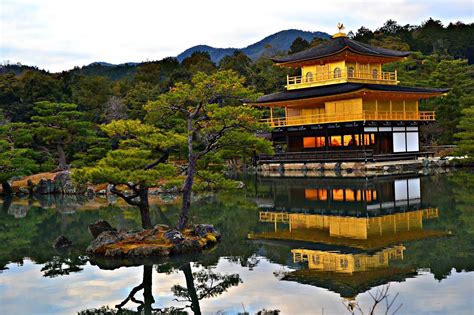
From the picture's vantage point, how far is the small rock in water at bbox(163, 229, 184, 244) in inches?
448

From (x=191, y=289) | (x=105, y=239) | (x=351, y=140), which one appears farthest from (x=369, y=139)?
(x=191, y=289)

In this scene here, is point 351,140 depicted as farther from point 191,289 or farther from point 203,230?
point 191,289

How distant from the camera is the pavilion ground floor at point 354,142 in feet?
104

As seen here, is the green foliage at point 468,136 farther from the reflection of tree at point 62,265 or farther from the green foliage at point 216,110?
the reflection of tree at point 62,265

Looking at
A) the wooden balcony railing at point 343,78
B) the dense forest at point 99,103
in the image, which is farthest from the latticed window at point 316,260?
the wooden balcony railing at point 343,78

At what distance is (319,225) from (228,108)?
394 cm

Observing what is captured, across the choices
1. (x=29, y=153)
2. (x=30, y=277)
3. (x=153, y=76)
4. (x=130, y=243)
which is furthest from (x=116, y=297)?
(x=153, y=76)

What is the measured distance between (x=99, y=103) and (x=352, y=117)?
21.4 m

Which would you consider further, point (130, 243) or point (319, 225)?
point (319, 225)

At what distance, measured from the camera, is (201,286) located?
28.9 ft

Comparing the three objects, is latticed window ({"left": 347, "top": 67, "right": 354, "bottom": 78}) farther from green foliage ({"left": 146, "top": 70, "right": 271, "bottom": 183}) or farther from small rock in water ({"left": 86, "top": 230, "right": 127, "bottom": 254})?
small rock in water ({"left": 86, "top": 230, "right": 127, "bottom": 254})

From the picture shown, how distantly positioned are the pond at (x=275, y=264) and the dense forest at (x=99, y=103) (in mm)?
3964

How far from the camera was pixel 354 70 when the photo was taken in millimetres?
35531

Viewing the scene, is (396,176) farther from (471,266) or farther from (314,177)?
(471,266)
